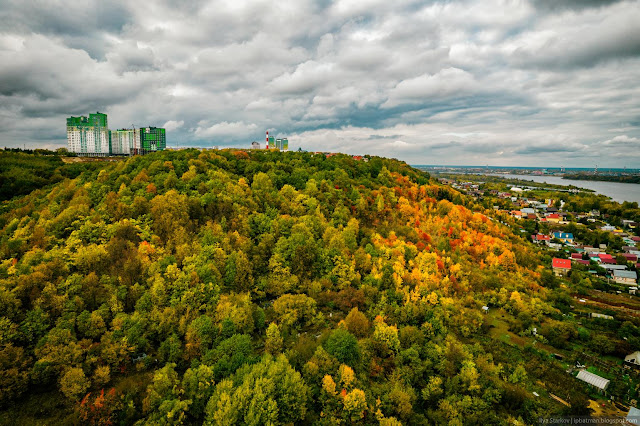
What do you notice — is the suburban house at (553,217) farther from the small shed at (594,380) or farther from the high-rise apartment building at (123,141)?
the high-rise apartment building at (123,141)

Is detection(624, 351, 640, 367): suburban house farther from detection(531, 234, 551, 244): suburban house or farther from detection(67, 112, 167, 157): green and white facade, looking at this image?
detection(67, 112, 167, 157): green and white facade

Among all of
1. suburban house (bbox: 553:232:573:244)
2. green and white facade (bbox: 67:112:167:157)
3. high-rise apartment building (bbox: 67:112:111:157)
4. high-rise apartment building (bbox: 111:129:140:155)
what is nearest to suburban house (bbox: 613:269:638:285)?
suburban house (bbox: 553:232:573:244)

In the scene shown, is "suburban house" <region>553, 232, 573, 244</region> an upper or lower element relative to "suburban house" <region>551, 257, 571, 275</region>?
upper

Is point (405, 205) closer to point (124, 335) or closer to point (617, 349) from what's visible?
point (617, 349)

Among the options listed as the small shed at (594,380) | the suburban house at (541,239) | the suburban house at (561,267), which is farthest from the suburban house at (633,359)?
the suburban house at (541,239)

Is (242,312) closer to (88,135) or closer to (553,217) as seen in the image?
(88,135)

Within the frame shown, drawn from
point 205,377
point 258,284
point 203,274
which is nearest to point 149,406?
point 205,377
